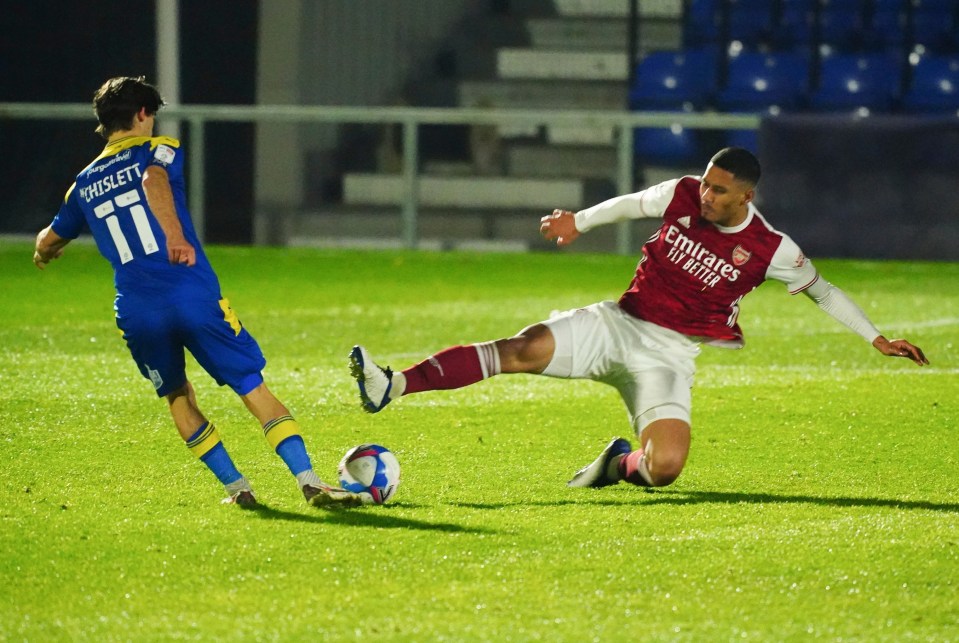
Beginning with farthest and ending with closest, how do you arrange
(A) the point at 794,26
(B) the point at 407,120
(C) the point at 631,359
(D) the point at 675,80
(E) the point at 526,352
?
1. (A) the point at 794,26
2. (D) the point at 675,80
3. (B) the point at 407,120
4. (C) the point at 631,359
5. (E) the point at 526,352

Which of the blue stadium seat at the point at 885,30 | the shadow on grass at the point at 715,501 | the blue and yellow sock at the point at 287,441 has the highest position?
the blue stadium seat at the point at 885,30

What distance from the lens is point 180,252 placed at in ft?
15.8

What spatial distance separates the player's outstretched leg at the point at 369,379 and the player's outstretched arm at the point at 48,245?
1.08 m

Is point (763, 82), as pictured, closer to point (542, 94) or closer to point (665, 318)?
point (542, 94)

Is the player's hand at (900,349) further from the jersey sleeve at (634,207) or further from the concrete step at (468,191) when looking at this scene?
the concrete step at (468,191)

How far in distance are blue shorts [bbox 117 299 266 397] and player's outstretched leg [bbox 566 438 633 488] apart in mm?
1226

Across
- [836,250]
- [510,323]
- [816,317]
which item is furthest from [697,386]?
[836,250]

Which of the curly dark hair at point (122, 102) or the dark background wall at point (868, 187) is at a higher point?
the curly dark hair at point (122, 102)

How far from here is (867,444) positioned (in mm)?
6395

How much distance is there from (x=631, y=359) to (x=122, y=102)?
1962 millimetres

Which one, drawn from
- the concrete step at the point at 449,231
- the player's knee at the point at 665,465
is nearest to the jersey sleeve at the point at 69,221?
the player's knee at the point at 665,465

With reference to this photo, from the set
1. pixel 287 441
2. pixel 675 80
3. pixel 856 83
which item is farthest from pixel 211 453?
pixel 856 83

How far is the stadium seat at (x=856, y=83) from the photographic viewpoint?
17109 millimetres

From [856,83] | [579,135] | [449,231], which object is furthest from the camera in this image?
[856,83]
